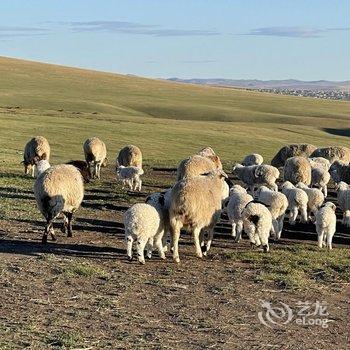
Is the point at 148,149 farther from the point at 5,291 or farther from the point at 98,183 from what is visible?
the point at 5,291

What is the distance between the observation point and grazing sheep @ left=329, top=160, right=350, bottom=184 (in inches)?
950

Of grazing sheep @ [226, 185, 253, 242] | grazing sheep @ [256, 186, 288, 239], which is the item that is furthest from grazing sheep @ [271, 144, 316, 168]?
grazing sheep @ [226, 185, 253, 242]

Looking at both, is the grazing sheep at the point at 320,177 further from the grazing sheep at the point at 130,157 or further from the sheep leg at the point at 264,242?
the sheep leg at the point at 264,242

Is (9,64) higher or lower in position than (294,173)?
higher

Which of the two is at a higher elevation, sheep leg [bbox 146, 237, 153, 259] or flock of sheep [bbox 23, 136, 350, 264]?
flock of sheep [bbox 23, 136, 350, 264]

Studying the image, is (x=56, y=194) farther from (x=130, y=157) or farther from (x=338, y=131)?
(x=338, y=131)

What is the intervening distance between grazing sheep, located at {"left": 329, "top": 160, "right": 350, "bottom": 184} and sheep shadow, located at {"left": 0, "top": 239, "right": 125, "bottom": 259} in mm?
13439

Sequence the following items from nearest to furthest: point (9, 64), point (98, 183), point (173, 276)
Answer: point (173, 276), point (98, 183), point (9, 64)

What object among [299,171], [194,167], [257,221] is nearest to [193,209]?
[257,221]

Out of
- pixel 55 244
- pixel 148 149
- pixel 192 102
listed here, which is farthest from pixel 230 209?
pixel 192 102

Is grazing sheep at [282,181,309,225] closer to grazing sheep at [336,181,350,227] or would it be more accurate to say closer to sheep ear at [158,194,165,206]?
grazing sheep at [336,181,350,227]

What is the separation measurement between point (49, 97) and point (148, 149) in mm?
49429

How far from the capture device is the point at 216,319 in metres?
8.91

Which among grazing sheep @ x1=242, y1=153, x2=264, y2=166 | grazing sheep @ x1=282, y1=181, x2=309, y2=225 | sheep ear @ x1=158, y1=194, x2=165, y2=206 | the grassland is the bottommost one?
the grassland
